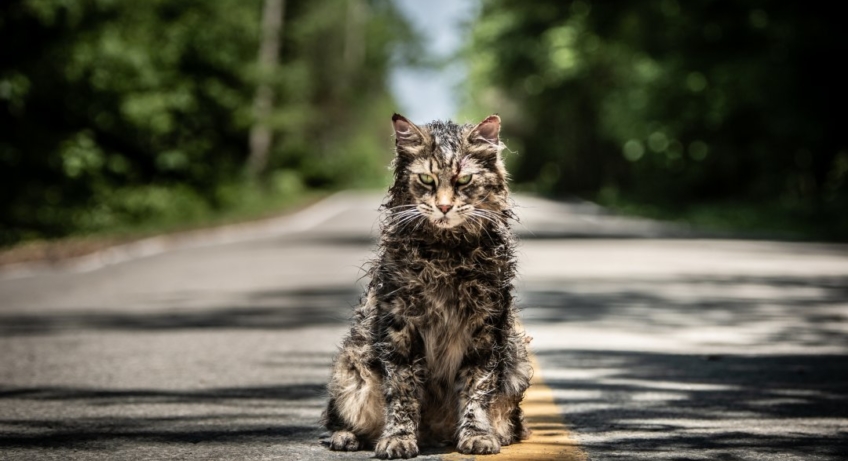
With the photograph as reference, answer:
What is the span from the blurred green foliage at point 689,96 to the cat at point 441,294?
2204cm

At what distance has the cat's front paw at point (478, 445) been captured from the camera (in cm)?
502

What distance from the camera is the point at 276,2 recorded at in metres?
51.8

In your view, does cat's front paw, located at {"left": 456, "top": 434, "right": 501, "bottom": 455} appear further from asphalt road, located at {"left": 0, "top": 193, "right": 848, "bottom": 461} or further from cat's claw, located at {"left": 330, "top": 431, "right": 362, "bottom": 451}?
cat's claw, located at {"left": 330, "top": 431, "right": 362, "bottom": 451}

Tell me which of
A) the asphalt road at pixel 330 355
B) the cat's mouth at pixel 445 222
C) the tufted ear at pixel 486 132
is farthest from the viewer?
the asphalt road at pixel 330 355

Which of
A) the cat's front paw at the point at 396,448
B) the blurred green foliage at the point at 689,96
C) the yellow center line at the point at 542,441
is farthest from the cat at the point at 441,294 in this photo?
the blurred green foliage at the point at 689,96

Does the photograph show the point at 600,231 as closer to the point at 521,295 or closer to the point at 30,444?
the point at 521,295

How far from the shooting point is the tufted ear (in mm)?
5008

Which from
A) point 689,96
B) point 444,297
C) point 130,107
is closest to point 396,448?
point 444,297

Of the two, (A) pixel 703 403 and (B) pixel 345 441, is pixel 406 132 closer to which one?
(B) pixel 345 441

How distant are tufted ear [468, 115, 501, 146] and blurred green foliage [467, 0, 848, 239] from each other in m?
22.1

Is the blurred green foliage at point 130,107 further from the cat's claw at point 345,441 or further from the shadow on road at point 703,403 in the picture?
the cat's claw at point 345,441

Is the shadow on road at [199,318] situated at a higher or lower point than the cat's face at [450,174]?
lower

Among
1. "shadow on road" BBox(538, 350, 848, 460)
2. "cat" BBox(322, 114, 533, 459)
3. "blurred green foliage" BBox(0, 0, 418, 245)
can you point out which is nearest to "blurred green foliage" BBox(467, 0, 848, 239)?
"blurred green foliage" BBox(0, 0, 418, 245)

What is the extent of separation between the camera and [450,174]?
16.1ft
